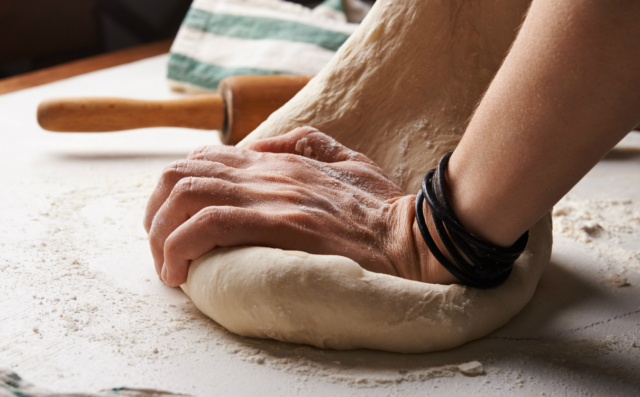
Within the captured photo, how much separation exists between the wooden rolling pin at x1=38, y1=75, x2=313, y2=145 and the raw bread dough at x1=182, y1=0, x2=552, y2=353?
1.52 ft

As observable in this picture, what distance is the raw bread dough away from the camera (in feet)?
2.23

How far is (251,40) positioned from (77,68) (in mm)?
938

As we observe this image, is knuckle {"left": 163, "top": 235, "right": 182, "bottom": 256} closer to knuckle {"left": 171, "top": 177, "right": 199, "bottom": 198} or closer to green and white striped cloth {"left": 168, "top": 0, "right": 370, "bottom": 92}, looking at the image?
knuckle {"left": 171, "top": 177, "right": 199, "bottom": 198}

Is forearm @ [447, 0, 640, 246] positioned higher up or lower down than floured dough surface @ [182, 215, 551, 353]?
higher up

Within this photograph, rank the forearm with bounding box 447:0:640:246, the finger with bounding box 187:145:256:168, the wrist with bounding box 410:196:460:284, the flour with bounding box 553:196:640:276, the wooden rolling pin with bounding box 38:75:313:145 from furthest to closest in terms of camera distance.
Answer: the wooden rolling pin with bounding box 38:75:313:145 < the flour with bounding box 553:196:640:276 < the finger with bounding box 187:145:256:168 < the wrist with bounding box 410:196:460:284 < the forearm with bounding box 447:0:640:246

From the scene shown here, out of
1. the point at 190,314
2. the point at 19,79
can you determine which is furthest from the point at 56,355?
the point at 19,79

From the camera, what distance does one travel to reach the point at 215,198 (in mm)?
753

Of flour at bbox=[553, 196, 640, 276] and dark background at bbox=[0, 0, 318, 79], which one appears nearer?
flour at bbox=[553, 196, 640, 276]

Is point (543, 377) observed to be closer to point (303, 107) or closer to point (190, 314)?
point (190, 314)

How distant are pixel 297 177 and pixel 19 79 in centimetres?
203

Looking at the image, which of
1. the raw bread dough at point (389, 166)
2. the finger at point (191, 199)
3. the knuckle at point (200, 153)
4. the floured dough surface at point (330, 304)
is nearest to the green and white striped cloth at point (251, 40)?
the raw bread dough at point (389, 166)

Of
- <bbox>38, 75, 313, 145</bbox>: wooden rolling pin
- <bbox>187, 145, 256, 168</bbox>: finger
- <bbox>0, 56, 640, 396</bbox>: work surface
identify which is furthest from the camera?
<bbox>38, 75, 313, 145</bbox>: wooden rolling pin

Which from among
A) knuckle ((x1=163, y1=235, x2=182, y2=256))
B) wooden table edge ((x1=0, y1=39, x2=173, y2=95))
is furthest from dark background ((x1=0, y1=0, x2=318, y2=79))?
knuckle ((x1=163, y1=235, x2=182, y2=256))

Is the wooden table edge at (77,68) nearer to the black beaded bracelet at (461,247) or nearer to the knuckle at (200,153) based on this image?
the knuckle at (200,153)
